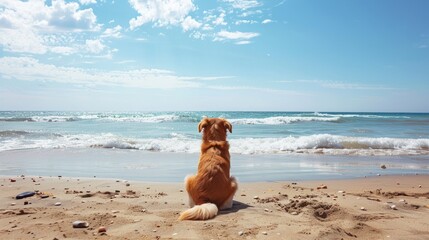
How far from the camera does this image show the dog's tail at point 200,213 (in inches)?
158

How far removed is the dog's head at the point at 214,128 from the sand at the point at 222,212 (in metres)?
1.03

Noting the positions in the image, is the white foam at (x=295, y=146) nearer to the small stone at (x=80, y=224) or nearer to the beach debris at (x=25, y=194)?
the beach debris at (x=25, y=194)

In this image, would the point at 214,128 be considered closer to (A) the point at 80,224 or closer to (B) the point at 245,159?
(A) the point at 80,224

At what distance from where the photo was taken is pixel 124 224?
391 centimetres

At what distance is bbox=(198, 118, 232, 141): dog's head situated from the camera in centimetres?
526

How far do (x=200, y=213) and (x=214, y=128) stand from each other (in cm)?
160

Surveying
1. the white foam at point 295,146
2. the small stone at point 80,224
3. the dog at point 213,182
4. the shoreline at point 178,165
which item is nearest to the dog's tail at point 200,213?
the dog at point 213,182

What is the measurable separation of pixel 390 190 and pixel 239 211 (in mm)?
3521

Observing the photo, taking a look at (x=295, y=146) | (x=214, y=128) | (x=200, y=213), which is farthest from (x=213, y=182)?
(x=295, y=146)

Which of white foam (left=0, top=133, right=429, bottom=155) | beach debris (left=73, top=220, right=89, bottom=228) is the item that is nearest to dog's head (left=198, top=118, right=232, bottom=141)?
beach debris (left=73, top=220, right=89, bottom=228)

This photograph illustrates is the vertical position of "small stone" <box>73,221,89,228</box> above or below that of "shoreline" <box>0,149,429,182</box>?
above

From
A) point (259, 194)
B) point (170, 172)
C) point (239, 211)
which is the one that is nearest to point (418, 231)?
point (239, 211)

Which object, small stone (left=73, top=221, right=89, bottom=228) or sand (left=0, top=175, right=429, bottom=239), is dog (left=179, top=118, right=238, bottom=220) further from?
small stone (left=73, top=221, right=89, bottom=228)

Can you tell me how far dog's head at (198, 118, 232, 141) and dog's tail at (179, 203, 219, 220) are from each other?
128cm
